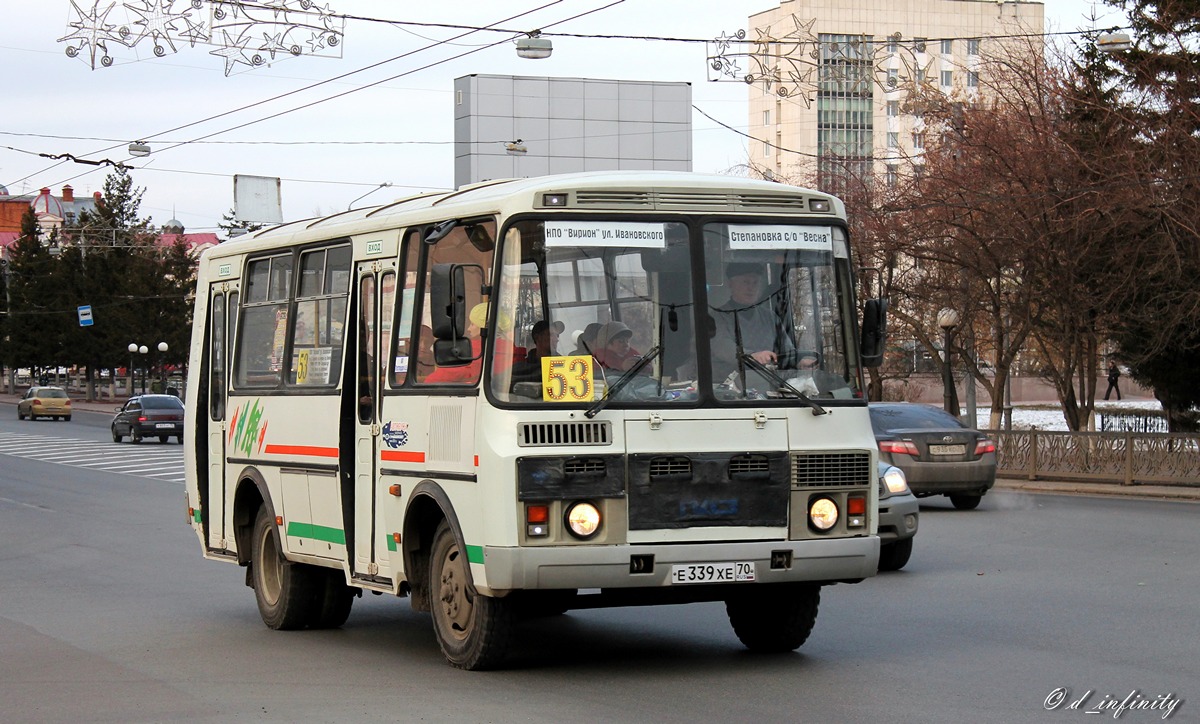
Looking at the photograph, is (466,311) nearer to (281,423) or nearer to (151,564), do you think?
(281,423)

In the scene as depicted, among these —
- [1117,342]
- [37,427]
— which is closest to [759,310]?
[1117,342]

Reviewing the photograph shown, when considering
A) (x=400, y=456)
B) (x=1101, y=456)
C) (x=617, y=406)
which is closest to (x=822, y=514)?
(x=617, y=406)

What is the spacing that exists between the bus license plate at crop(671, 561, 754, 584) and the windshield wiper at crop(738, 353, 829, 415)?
989mm

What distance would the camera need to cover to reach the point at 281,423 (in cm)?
1191

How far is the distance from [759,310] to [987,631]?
324 cm

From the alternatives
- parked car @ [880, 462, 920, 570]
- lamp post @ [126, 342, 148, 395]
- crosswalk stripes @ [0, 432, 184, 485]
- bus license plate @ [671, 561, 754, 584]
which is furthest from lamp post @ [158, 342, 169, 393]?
bus license plate @ [671, 561, 754, 584]

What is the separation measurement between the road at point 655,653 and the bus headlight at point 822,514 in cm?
86

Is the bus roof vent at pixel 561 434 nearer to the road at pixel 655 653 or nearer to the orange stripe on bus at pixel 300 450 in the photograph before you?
the road at pixel 655 653

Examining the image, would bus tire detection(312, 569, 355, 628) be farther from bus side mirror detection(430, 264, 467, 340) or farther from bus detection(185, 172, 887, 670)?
bus side mirror detection(430, 264, 467, 340)

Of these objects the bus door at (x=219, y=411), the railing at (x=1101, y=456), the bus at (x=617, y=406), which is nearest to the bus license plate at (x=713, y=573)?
the bus at (x=617, y=406)

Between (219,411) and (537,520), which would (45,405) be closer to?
(219,411)

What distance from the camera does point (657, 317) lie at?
9.23 m

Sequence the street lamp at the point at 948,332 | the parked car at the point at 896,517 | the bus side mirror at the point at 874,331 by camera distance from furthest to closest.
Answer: the street lamp at the point at 948,332
the parked car at the point at 896,517
the bus side mirror at the point at 874,331

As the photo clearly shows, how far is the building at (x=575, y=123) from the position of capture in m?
83.1
